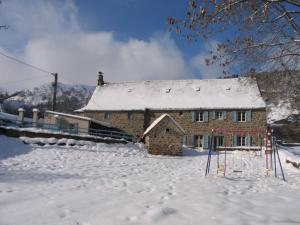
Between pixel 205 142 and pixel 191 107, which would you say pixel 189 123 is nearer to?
pixel 191 107

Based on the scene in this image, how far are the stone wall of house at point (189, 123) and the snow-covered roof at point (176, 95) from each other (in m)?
0.62

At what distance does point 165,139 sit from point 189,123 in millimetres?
9981

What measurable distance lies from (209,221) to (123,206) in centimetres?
166

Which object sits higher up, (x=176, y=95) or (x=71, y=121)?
(x=176, y=95)

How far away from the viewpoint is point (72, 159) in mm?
15750

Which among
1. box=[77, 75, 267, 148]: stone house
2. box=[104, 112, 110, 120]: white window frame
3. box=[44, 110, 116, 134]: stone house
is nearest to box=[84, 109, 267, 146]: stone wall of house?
box=[77, 75, 267, 148]: stone house

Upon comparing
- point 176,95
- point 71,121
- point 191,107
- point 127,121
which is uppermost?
point 176,95

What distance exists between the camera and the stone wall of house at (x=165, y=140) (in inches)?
952

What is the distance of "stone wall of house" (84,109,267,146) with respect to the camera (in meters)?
31.9

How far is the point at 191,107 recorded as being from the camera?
33.8 meters

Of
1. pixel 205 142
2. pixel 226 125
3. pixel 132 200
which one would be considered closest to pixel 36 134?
pixel 132 200

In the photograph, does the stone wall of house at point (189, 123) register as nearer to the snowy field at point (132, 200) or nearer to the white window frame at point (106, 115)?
the white window frame at point (106, 115)

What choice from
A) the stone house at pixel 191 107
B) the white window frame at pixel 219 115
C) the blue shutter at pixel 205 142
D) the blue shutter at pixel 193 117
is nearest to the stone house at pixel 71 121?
the stone house at pixel 191 107

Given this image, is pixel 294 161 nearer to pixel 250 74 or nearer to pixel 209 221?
pixel 250 74
